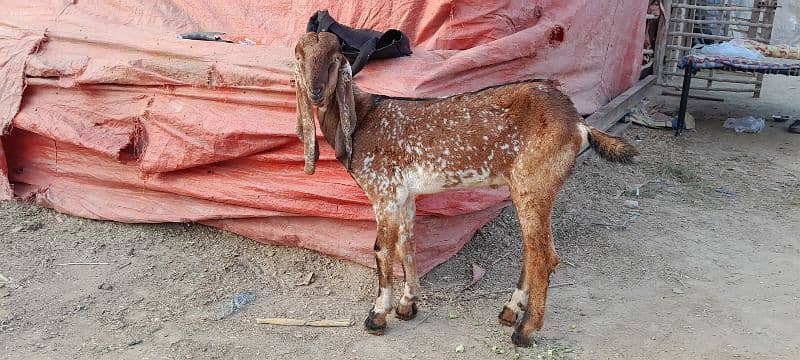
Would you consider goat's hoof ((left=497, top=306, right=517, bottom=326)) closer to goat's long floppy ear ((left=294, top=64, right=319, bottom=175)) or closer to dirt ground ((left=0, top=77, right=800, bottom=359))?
dirt ground ((left=0, top=77, right=800, bottom=359))

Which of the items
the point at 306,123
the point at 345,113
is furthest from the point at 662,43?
the point at 306,123

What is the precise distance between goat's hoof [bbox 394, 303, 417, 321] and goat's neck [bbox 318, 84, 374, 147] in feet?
3.18

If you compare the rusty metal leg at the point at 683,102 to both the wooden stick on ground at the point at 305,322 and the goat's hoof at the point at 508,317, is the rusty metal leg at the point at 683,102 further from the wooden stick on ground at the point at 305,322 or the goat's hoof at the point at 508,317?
the wooden stick on ground at the point at 305,322

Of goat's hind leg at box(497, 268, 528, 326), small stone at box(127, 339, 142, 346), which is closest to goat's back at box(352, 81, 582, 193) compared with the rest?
goat's hind leg at box(497, 268, 528, 326)

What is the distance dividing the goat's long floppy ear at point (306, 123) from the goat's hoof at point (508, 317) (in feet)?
4.19

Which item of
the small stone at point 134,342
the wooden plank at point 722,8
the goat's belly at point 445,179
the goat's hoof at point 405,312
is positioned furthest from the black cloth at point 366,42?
the wooden plank at point 722,8

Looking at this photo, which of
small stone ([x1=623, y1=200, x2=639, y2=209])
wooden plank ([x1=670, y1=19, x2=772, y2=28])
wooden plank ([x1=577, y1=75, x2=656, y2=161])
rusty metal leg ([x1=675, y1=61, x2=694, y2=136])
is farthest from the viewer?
wooden plank ([x1=670, y1=19, x2=772, y2=28])

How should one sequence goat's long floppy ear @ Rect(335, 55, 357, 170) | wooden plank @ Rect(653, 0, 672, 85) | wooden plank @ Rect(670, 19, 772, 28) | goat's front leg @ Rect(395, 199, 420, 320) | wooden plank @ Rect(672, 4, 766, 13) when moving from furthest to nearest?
wooden plank @ Rect(653, 0, 672, 85)
wooden plank @ Rect(670, 19, 772, 28)
wooden plank @ Rect(672, 4, 766, 13)
goat's front leg @ Rect(395, 199, 420, 320)
goat's long floppy ear @ Rect(335, 55, 357, 170)

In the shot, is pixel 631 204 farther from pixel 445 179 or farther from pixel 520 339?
pixel 445 179

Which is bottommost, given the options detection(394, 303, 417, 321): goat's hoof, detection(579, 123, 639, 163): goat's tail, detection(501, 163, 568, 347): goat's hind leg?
detection(394, 303, 417, 321): goat's hoof

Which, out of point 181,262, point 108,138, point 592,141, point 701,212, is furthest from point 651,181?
point 108,138

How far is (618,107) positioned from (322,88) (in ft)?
15.9

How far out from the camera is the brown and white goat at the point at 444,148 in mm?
3376

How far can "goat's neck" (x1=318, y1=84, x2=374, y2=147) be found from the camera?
3656mm
